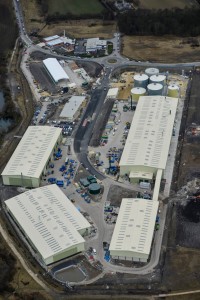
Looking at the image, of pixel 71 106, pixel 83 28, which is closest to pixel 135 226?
pixel 71 106

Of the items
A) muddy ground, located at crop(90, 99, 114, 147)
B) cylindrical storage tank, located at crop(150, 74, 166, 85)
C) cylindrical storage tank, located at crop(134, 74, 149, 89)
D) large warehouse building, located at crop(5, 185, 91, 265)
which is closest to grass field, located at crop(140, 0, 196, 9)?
cylindrical storage tank, located at crop(150, 74, 166, 85)

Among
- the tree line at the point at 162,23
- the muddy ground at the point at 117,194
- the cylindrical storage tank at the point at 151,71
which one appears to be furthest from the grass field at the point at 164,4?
the muddy ground at the point at 117,194

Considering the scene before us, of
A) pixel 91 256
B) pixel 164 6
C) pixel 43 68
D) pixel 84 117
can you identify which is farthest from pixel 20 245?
pixel 164 6

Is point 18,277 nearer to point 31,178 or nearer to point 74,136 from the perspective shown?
point 31,178

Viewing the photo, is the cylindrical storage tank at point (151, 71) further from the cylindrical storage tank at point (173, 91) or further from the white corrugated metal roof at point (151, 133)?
the white corrugated metal roof at point (151, 133)

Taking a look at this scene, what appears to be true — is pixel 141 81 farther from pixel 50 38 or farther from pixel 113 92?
pixel 50 38

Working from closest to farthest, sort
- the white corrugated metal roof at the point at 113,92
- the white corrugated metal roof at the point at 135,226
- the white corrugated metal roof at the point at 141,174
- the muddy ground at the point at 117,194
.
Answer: the white corrugated metal roof at the point at 135,226 → the muddy ground at the point at 117,194 → the white corrugated metal roof at the point at 141,174 → the white corrugated metal roof at the point at 113,92

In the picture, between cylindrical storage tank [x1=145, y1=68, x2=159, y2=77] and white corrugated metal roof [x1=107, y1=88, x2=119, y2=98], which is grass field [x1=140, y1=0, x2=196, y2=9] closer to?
cylindrical storage tank [x1=145, y1=68, x2=159, y2=77]

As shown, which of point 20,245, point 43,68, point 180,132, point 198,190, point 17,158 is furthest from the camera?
point 43,68

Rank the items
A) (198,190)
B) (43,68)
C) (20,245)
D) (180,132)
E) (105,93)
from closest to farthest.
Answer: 1. (20,245)
2. (198,190)
3. (180,132)
4. (105,93)
5. (43,68)
